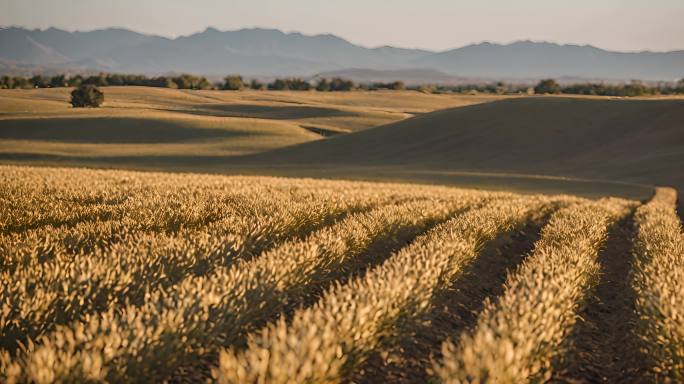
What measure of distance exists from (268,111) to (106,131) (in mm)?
36494

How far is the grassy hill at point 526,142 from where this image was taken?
59.9m

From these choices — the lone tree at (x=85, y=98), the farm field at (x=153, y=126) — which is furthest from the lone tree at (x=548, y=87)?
the lone tree at (x=85, y=98)

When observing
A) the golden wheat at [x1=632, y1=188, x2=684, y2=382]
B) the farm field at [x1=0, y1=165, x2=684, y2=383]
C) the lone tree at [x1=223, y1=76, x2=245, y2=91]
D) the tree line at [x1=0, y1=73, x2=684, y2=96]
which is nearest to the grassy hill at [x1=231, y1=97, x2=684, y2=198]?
the tree line at [x1=0, y1=73, x2=684, y2=96]

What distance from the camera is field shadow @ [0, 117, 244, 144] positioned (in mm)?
78125

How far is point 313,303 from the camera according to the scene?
9875 millimetres

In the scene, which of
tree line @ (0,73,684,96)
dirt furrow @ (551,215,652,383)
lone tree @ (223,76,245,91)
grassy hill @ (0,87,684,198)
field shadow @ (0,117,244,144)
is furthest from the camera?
lone tree @ (223,76,245,91)

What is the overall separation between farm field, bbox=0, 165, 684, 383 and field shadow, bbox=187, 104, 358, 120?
3672 inches

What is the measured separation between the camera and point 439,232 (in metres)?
14.5

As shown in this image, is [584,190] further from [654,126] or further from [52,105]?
[52,105]

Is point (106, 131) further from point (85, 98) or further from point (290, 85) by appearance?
point (290, 85)

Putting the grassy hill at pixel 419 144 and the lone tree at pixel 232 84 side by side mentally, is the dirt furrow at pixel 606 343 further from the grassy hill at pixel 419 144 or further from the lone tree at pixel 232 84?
the lone tree at pixel 232 84

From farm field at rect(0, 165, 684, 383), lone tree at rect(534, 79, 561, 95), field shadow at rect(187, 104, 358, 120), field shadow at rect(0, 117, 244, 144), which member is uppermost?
lone tree at rect(534, 79, 561, 95)

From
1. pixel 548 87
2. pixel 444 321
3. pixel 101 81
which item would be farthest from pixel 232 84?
pixel 444 321

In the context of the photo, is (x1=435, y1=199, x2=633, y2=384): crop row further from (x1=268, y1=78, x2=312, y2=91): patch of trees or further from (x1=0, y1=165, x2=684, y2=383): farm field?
(x1=268, y1=78, x2=312, y2=91): patch of trees
